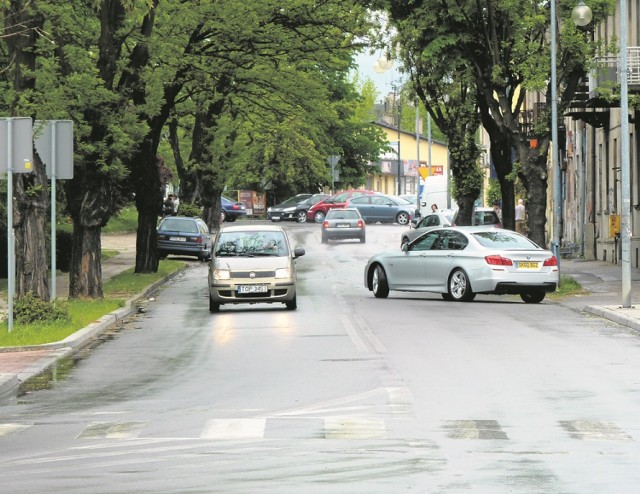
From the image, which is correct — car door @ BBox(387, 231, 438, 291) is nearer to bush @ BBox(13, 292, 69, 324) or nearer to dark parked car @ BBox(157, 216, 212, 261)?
bush @ BBox(13, 292, 69, 324)

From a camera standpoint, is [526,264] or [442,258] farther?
[442,258]

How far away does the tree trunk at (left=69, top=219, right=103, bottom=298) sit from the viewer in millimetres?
29766

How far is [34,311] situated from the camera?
22.6 meters

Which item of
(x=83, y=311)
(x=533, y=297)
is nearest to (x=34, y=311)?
(x=83, y=311)

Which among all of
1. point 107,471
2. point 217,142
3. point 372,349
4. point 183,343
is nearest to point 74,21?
point 183,343

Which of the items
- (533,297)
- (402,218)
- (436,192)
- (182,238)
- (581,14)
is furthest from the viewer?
(402,218)

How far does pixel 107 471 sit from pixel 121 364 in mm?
8089

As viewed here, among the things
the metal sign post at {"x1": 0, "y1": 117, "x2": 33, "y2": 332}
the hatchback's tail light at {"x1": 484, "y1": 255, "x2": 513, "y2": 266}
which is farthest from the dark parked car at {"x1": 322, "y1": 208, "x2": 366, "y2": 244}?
the metal sign post at {"x1": 0, "y1": 117, "x2": 33, "y2": 332}

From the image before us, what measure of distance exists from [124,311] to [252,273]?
2.36 meters

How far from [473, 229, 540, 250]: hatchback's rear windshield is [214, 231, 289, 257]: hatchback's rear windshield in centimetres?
408

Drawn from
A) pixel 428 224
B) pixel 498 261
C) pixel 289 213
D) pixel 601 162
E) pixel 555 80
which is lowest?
pixel 498 261

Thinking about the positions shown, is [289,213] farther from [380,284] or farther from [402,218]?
[380,284]

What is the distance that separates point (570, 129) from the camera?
56.4 metres

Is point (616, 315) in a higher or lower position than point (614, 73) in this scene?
lower
